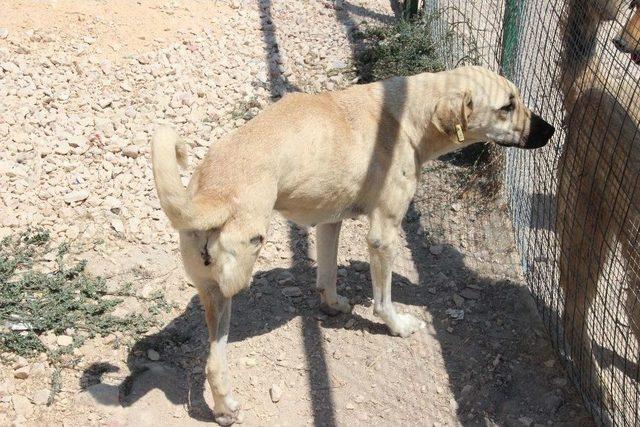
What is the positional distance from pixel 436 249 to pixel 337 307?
40.5 inches

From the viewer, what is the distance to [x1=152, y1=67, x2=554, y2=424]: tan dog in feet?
11.3

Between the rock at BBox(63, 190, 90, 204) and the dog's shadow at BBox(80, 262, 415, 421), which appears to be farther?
the rock at BBox(63, 190, 90, 204)

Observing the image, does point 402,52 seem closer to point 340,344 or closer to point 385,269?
point 385,269

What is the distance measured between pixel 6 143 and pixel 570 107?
436cm

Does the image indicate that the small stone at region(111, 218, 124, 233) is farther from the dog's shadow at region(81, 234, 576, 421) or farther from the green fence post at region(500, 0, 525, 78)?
the green fence post at region(500, 0, 525, 78)

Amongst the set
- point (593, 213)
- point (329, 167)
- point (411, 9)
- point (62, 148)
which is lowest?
point (62, 148)

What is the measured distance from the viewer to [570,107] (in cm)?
435

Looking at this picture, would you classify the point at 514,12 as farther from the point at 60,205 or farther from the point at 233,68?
the point at 60,205

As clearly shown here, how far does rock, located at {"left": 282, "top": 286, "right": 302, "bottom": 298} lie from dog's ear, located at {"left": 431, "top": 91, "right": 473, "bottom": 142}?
158cm

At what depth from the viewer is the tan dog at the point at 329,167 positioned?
3.45 metres

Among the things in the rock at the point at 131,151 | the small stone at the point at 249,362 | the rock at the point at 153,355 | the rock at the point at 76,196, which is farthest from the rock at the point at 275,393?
the rock at the point at 131,151

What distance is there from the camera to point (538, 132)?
165 inches

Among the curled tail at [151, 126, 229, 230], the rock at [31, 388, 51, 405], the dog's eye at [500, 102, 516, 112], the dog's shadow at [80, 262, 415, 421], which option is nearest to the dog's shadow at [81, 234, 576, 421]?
the dog's shadow at [80, 262, 415, 421]

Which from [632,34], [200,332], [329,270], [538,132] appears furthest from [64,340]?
[632,34]
